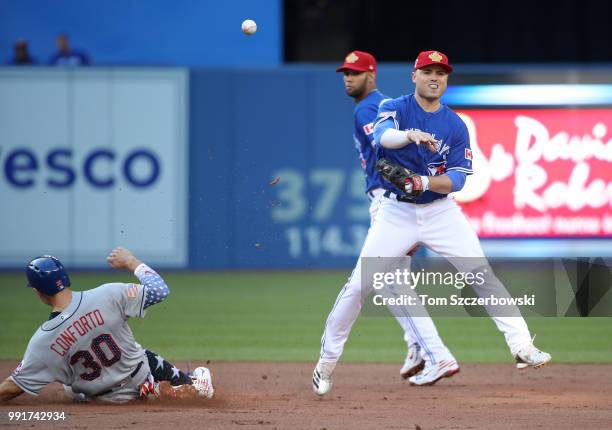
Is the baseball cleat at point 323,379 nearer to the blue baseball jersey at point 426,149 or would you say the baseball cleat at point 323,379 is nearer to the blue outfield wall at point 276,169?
the blue baseball jersey at point 426,149

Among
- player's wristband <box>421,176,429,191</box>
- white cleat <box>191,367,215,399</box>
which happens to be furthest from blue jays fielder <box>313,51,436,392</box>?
white cleat <box>191,367,215,399</box>

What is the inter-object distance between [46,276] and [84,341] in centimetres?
42

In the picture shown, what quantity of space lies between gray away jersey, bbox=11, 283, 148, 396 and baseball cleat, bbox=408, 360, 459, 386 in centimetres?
210

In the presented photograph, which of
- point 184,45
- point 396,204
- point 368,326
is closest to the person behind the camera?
point 396,204

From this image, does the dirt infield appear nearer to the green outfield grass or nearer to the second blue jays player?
the second blue jays player

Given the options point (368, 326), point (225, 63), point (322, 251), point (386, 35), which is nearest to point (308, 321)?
point (368, 326)

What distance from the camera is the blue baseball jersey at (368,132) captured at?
7.50 m

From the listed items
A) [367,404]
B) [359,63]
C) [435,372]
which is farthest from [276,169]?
[367,404]

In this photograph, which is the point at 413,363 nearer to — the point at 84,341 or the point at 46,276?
the point at 84,341

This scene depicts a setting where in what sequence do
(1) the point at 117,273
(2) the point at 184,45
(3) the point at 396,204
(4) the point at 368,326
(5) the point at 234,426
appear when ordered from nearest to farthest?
(5) the point at 234,426, (3) the point at 396,204, (4) the point at 368,326, (1) the point at 117,273, (2) the point at 184,45

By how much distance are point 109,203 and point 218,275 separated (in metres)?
1.73

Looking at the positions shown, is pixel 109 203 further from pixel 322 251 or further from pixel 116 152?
pixel 322 251

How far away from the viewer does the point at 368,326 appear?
11008 mm

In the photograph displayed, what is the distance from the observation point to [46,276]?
6.04 meters
